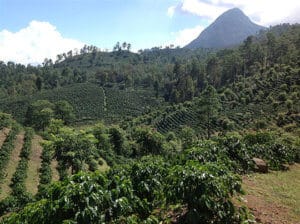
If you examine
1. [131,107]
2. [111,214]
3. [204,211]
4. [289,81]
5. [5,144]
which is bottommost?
[131,107]

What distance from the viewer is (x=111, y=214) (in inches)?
262

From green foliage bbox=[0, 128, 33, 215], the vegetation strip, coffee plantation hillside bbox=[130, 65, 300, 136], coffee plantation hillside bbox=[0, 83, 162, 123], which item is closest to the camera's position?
green foliage bbox=[0, 128, 33, 215]

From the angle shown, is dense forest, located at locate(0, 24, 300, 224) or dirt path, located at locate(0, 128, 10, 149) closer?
dense forest, located at locate(0, 24, 300, 224)

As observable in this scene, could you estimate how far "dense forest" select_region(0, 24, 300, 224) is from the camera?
7355 millimetres


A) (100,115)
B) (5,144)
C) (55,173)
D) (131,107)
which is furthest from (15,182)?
(131,107)

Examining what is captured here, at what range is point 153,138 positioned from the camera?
4772 centimetres

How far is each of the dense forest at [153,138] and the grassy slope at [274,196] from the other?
2.72ft

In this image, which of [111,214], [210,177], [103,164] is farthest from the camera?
[103,164]

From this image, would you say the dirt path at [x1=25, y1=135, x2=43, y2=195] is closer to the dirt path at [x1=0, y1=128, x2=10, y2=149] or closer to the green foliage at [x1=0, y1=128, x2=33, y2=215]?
the green foliage at [x1=0, y1=128, x2=33, y2=215]

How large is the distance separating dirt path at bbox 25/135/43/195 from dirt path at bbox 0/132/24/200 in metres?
1.28

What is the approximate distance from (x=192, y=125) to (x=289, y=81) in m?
21.7

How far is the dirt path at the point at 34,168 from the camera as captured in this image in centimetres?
2721

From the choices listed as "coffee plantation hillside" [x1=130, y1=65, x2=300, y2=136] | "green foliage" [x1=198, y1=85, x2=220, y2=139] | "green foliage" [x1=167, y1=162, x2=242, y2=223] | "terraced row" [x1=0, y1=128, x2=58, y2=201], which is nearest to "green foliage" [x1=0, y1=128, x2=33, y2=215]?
"terraced row" [x1=0, y1=128, x2=58, y2=201]

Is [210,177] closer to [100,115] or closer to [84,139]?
[84,139]
